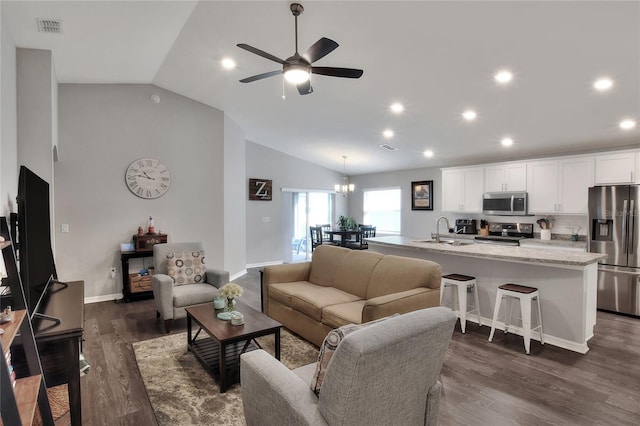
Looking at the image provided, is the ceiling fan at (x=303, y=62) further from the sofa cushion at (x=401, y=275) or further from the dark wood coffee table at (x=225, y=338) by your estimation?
the dark wood coffee table at (x=225, y=338)

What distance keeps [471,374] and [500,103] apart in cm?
307

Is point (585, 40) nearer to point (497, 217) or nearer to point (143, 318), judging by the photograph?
point (497, 217)

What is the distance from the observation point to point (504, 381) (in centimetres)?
274

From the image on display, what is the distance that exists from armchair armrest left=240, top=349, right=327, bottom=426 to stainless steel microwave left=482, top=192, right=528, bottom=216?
17.7ft

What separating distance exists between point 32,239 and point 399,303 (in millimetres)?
2611

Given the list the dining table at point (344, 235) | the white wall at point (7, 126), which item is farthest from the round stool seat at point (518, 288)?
the white wall at point (7, 126)

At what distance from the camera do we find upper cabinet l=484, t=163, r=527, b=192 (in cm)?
574

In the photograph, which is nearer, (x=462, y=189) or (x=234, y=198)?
(x=234, y=198)

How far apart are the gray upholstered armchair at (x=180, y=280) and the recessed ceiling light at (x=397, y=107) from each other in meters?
3.12

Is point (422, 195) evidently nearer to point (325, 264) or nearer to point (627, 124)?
point (627, 124)

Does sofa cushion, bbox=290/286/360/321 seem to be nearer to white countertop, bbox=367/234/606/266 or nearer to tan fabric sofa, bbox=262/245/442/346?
tan fabric sofa, bbox=262/245/442/346

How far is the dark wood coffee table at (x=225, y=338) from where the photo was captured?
2.59m

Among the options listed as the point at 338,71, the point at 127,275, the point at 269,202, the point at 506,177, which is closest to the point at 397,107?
the point at 338,71

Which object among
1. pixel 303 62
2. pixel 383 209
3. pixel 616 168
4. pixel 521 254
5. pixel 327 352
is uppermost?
pixel 303 62
